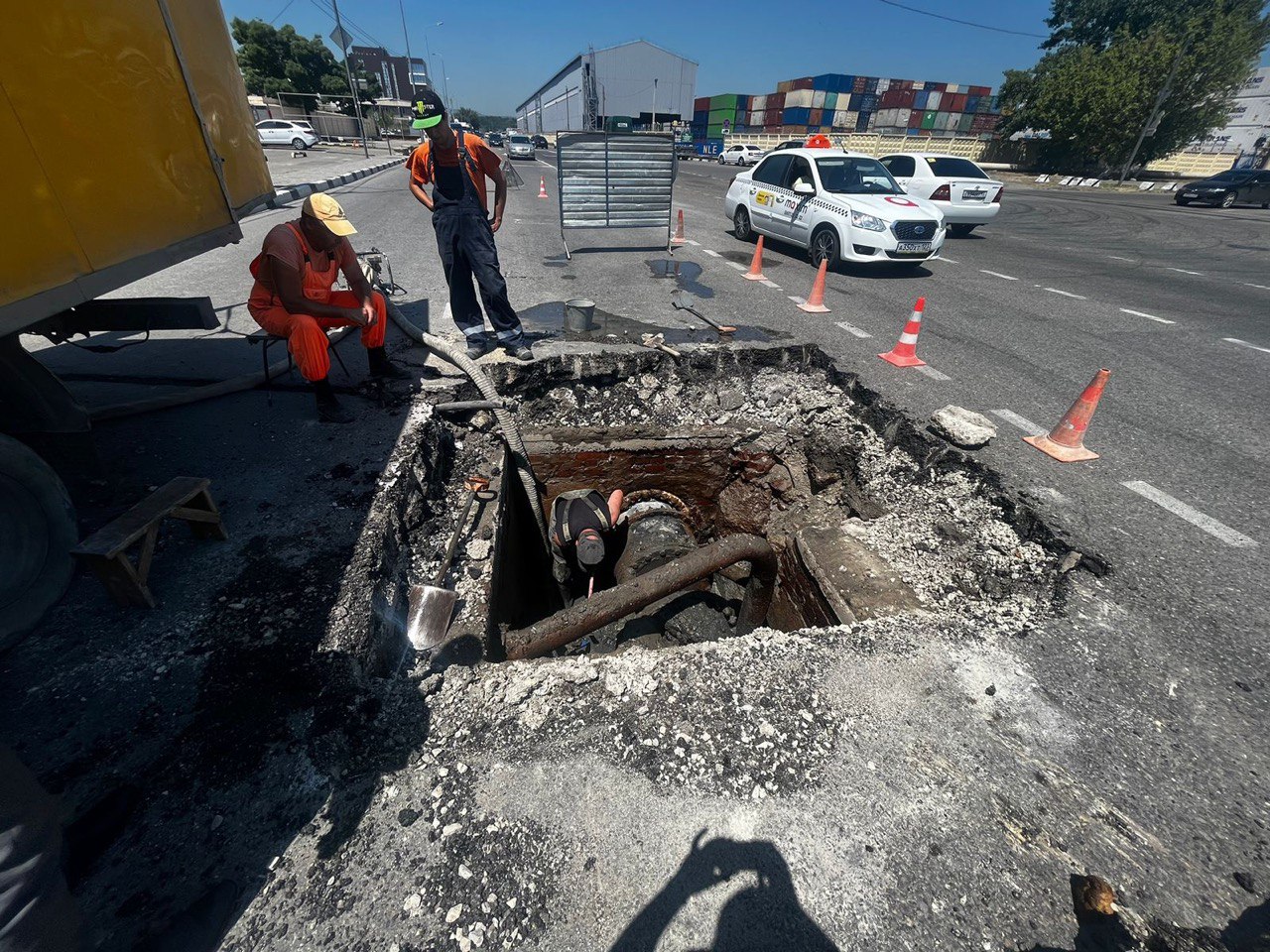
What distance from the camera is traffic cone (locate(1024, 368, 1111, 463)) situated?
387cm

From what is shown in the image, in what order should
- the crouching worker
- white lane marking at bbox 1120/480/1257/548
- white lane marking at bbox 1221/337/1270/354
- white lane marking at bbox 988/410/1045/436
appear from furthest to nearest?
white lane marking at bbox 1221/337/1270/354, white lane marking at bbox 988/410/1045/436, the crouching worker, white lane marking at bbox 1120/480/1257/548

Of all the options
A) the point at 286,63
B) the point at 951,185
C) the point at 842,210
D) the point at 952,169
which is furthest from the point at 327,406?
the point at 286,63

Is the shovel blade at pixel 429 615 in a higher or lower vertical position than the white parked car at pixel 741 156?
lower

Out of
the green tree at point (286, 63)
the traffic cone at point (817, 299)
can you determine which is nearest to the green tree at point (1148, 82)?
the traffic cone at point (817, 299)

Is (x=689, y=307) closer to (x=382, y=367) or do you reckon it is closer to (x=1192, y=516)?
(x=382, y=367)

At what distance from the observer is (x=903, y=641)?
2.51 metres

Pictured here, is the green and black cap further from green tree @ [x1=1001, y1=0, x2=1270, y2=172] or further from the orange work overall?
green tree @ [x1=1001, y1=0, x2=1270, y2=172]

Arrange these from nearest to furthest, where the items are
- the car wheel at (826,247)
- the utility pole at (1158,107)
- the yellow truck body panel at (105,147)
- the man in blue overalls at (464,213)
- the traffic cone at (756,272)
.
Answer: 1. the yellow truck body panel at (105,147)
2. the man in blue overalls at (464,213)
3. the traffic cone at (756,272)
4. the car wheel at (826,247)
5. the utility pole at (1158,107)

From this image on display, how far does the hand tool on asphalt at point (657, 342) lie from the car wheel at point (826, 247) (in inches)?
182

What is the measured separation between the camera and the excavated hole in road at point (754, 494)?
2977mm

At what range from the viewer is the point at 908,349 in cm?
541

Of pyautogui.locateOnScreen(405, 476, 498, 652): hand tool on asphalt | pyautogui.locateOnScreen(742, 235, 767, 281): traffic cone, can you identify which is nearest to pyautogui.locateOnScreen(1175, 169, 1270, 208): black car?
pyautogui.locateOnScreen(742, 235, 767, 281): traffic cone

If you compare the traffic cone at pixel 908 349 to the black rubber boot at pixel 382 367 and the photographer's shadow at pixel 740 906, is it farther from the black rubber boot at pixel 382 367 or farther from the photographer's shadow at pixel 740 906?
the photographer's shadow at pixel 740 906

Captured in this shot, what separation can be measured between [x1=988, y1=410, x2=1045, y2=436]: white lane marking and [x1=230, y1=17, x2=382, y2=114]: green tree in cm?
5102
